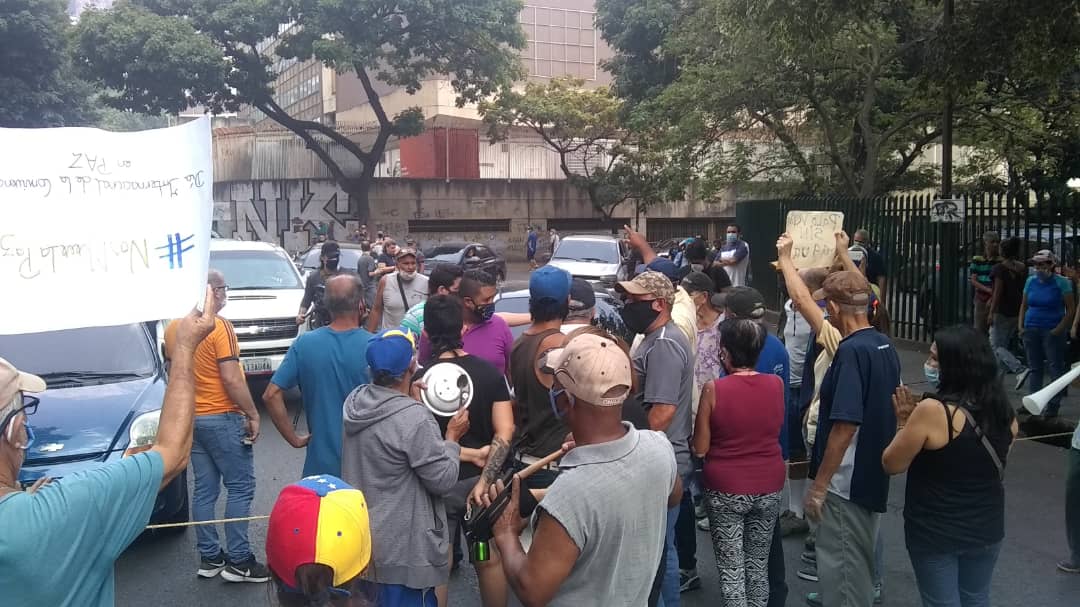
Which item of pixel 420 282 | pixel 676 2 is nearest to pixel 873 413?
pixel 420 282

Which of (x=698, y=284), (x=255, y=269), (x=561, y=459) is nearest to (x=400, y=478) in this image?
(x=561, y=459)

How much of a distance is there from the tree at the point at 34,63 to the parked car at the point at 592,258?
2055cm

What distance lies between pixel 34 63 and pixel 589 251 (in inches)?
934

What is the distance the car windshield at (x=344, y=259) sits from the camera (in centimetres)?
1545

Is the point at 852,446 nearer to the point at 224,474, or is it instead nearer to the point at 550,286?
the point at 550,286

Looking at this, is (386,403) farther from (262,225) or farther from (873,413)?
(262,225)

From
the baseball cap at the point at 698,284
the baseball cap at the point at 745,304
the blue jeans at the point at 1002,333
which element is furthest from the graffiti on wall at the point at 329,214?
the baseball cap at the point at 745,304

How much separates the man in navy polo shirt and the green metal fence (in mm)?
7996

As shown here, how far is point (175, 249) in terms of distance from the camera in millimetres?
2998

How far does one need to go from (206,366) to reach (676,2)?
94.6 ft

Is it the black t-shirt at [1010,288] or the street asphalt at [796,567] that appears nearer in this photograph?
the street asphalt at [796,567]

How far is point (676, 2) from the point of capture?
31.2 m

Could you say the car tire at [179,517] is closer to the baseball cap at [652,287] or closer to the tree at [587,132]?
the baseball cap at [652,287]

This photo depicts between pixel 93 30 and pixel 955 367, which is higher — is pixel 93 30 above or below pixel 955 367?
above
